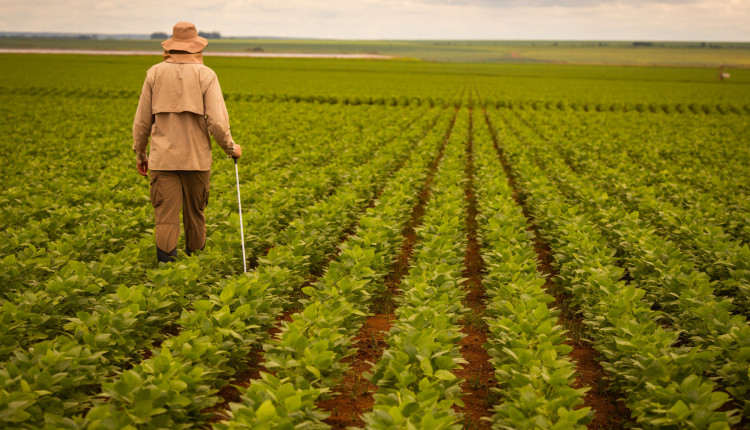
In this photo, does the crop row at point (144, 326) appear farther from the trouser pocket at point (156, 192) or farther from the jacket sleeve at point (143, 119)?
the jacket sleeve at point (143, 119)

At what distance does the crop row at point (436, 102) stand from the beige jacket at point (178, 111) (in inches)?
1163

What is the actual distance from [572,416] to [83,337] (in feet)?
10.9

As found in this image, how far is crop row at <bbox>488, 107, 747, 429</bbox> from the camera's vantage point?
303cm

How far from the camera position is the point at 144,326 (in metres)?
4.16

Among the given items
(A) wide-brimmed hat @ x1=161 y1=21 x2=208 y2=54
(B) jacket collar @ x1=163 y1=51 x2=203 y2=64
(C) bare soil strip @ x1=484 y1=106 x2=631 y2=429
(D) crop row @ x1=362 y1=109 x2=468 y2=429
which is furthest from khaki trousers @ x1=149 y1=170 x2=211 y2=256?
(C) bare soil strip @ x1=484 y1=106 x2=631 y2=429

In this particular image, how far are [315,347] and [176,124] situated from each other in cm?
314

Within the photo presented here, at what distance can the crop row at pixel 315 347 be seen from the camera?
2.94m

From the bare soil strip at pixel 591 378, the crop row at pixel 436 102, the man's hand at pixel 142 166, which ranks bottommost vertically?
the bare soil strip at pixel 591 378

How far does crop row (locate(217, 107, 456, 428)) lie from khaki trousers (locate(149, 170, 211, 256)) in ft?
5.94

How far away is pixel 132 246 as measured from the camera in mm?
6023

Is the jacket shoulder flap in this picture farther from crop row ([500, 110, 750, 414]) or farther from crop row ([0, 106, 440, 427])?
crop row ([500, 110, 750, 414])

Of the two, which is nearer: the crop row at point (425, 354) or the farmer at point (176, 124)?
the crop row at point (425, 354)

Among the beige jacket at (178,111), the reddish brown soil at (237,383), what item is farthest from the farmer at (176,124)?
the reddish brown soil at (237,383)

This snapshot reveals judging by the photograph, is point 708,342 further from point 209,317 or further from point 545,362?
point 209,317
